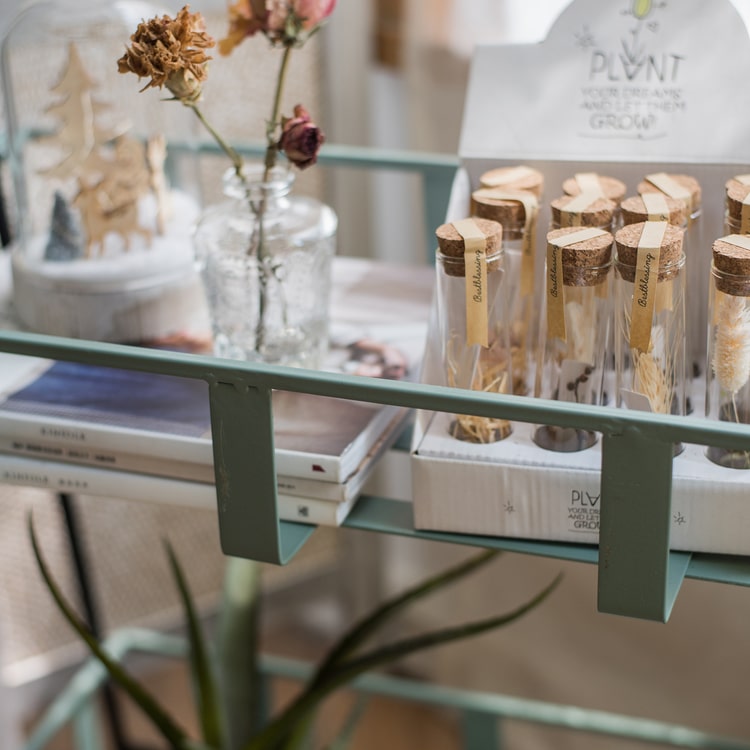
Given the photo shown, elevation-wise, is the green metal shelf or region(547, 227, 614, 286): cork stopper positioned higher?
region(547, 227, 614, 286): cork stopper

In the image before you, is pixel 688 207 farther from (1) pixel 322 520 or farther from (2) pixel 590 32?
(1) pixel 322 520

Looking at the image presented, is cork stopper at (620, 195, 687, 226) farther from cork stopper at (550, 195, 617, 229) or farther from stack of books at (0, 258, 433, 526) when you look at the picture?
stack of books at (0, 258, 433, 526)

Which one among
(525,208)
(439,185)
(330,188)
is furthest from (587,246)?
(330,188)

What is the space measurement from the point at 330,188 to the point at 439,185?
1.90 ft

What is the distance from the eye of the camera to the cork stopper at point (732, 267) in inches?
21.0

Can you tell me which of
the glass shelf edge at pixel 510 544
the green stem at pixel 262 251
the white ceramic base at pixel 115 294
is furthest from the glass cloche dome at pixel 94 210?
the glass shelf edge at pixel 510 544

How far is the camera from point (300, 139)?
0.63 m

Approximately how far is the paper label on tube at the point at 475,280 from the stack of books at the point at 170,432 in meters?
0.10

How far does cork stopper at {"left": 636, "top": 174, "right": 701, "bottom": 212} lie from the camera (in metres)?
0.63

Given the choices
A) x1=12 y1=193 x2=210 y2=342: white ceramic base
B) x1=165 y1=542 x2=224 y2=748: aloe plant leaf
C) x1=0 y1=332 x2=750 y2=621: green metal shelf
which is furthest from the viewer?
x1=165 y1=542 x2=224 y2=748: aloe plant leaf

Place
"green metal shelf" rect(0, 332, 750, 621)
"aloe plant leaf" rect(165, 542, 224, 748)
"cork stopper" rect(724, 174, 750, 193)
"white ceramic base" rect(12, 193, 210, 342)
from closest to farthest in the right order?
"green metal shelf" rect(0, 332, 750, 621)
"cork stopper" rect(724, 174, 750, 193)
"white ceramic base" rect(12, 193, 210, 342)
"aloe plant leaf" rect(165, 542, 224, 748)

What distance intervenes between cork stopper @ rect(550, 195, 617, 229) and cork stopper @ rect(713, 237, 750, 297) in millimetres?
74

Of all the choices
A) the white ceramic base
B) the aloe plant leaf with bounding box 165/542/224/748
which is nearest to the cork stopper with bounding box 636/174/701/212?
the white ceramic base

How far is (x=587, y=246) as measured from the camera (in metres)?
0.56
